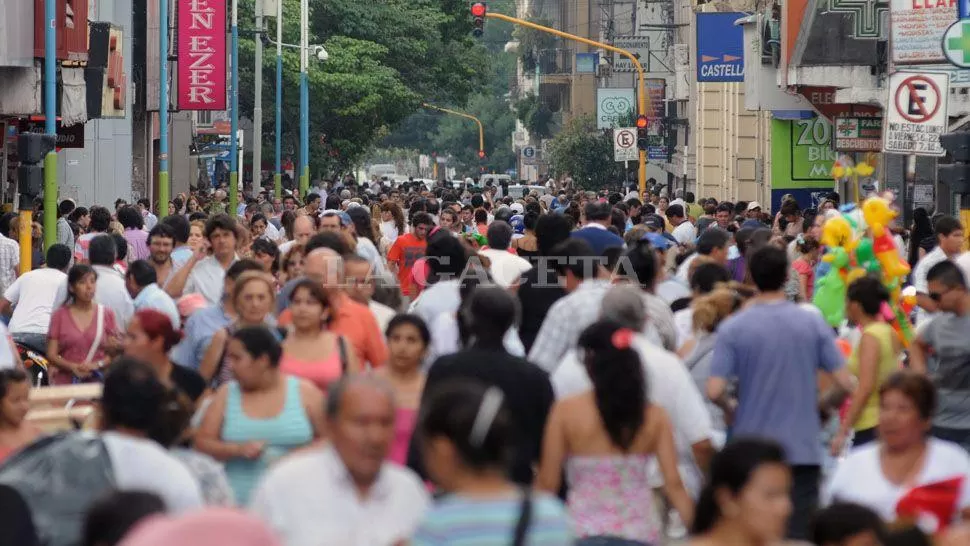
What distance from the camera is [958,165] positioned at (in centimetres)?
1712

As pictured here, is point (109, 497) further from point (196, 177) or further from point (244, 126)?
point (244, 126)

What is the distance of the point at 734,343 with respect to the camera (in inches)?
335

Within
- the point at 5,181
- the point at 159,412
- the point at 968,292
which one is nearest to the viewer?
the point at 159,412

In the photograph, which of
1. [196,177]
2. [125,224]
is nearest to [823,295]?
[125,224]

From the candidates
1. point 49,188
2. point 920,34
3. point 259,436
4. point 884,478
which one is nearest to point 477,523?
point 884,478

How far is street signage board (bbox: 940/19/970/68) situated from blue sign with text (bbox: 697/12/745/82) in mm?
20685

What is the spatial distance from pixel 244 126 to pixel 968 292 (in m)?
58.7

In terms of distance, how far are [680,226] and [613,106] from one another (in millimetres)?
40935

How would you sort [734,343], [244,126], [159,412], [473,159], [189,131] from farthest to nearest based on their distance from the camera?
[473,159]
[244,126]
[189,131]
[734,343]
[159,412]

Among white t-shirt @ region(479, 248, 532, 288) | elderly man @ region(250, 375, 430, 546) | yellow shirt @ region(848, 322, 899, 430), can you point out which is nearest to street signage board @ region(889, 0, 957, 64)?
white t-shirt @ region(479, 248, 532, 288)

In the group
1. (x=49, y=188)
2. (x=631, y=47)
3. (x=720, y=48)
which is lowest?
(x=49, y=188)

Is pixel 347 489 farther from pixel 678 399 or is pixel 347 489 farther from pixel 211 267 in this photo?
pixel 211 267

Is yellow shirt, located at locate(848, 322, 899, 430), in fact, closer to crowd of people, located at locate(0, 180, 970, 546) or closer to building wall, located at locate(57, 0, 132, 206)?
crowd of people, located at locate(0, 180, 970, 546)

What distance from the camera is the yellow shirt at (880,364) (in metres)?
9.45
